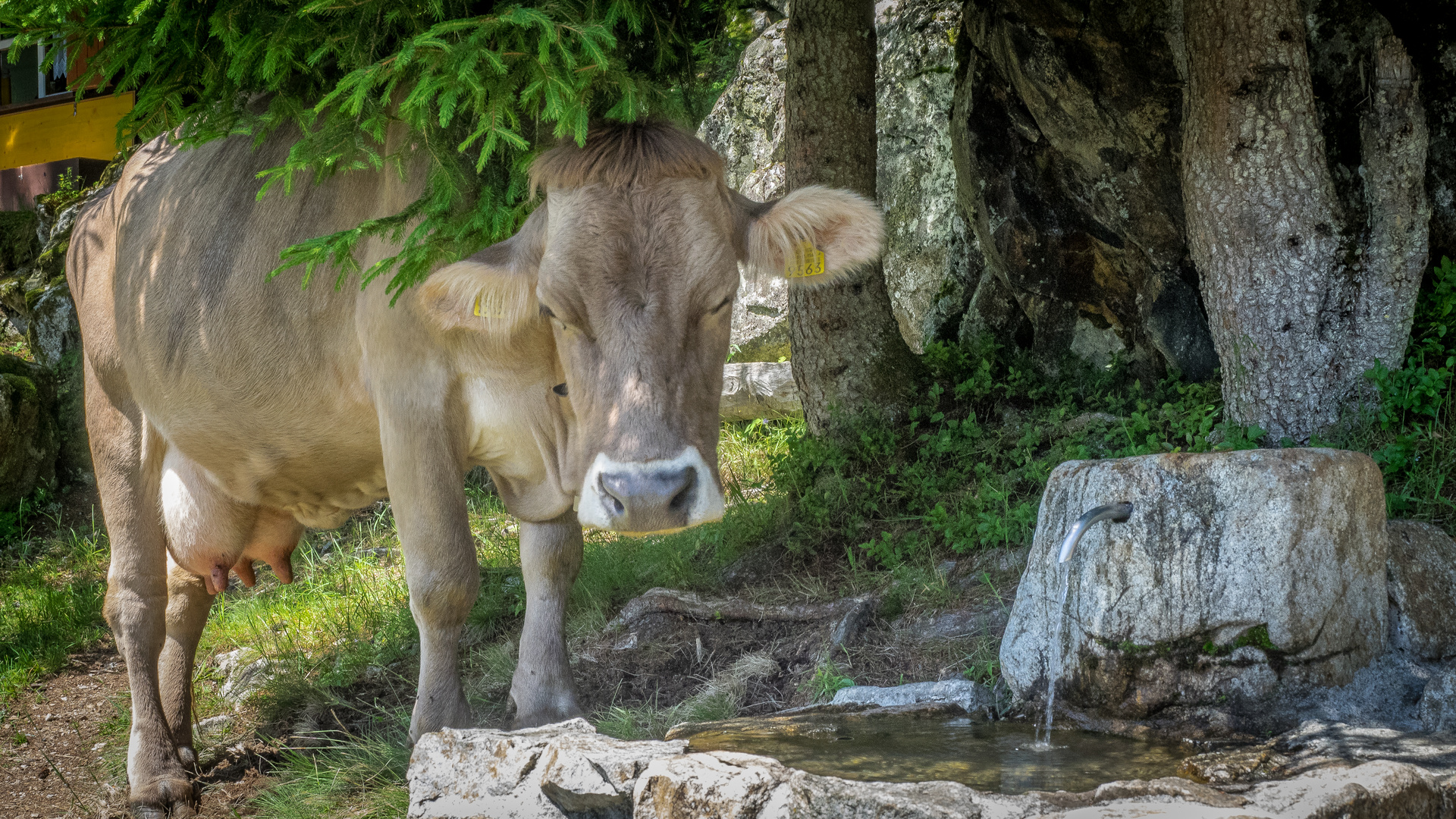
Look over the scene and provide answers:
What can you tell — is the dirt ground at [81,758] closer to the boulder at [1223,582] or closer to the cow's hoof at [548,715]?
the cow's hoof at [548,715]

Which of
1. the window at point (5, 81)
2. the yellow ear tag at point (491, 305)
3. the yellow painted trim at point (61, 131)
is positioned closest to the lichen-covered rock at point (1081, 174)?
the yellow ear tag at point (491, 305)

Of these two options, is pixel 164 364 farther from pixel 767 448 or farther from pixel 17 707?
pixel 767 448

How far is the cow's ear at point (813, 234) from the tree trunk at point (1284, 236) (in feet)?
5.46

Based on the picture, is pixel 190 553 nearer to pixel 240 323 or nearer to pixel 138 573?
pixel 138 573

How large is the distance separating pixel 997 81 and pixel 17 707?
605cm

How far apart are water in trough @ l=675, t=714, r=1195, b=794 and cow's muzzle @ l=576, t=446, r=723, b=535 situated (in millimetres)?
580

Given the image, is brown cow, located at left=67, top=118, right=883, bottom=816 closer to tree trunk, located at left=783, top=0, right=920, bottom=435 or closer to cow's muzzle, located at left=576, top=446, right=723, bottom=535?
cow's muzzle, located at left=576, top=446, right=723, bottom=535

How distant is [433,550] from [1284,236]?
3424 mm

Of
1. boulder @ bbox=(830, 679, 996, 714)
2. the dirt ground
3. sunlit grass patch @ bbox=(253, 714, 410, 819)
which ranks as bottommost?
the dirt ground

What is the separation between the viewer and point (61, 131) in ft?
43.0

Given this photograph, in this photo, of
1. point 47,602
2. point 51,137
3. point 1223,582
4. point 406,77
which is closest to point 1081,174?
point 1223,582

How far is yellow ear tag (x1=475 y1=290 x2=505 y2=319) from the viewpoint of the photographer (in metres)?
3.39

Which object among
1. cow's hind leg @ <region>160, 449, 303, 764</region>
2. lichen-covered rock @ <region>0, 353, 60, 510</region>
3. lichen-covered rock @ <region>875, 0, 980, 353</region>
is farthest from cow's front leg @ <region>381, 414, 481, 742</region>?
lichen-covered rock @ <region>0, 353, 60, 510</region>

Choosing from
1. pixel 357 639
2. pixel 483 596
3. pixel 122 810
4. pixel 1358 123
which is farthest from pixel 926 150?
pixel 122 810
